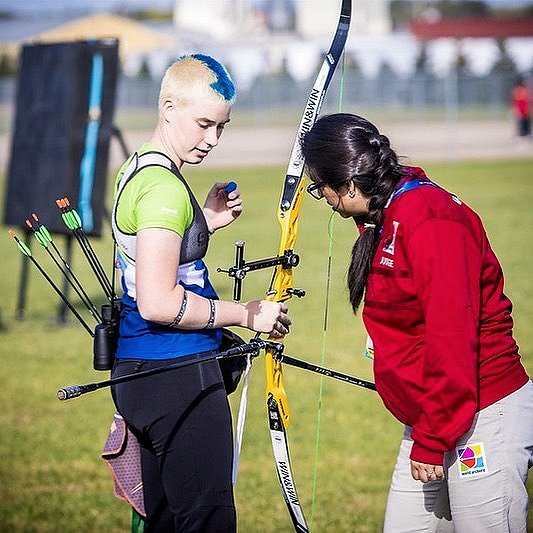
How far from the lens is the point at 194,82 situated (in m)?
3.10

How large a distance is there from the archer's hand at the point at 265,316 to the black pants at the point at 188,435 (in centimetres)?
19

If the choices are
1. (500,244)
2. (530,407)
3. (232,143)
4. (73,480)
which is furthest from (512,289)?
(232,143)

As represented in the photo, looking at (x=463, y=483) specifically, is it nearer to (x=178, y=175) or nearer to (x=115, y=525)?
(x=178, y=175)

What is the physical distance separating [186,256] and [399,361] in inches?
27.4

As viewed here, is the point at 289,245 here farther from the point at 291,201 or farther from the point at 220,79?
the point at 220,79

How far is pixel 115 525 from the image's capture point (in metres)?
5.15

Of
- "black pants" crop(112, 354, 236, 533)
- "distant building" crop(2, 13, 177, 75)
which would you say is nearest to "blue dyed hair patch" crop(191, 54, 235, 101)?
"black pants" crop(112, 354, 236, 533)

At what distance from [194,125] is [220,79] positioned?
0.50 ft

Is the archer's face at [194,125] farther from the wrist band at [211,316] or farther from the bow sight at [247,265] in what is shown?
the wrist band at [211,316]

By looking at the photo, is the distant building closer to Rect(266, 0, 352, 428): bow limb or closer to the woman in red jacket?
Rect(266, 0, 352, 428): bow limb

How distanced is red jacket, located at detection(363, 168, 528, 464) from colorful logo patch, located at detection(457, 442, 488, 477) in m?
0.12

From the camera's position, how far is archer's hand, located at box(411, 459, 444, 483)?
3035mm

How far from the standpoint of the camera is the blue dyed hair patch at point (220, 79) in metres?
3.12

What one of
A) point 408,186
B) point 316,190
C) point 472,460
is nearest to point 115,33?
point 316,190
